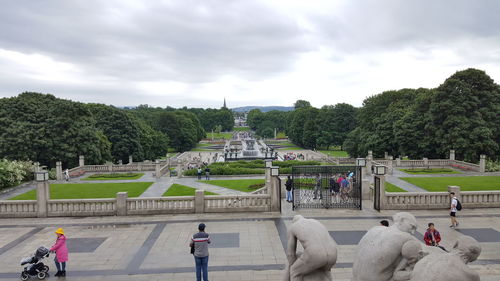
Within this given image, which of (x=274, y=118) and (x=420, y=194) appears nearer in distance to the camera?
(x=420, y=194)

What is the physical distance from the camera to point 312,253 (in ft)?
18.5

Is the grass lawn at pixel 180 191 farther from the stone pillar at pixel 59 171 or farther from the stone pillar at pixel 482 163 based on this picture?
the stone pillar at pixel 482 163

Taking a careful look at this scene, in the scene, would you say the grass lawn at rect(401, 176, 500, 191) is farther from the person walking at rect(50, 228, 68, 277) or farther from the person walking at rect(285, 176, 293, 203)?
the person walking at rect(50, 228, 68, 277)

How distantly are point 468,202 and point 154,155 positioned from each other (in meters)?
57.3

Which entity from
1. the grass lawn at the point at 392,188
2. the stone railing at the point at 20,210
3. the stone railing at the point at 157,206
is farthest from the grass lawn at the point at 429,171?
the stone railing at the point at 20,210

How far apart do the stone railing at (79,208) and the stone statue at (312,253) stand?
1494 cm

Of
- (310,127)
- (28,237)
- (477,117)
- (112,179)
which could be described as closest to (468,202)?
(28,237)

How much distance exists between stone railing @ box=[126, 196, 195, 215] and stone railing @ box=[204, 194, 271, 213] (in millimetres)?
1026

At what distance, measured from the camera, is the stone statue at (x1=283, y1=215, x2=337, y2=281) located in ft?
18.5

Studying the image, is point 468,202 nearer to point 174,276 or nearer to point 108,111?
point 174,276

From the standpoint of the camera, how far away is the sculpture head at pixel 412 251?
4.48 m

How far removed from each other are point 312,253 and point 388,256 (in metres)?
1.35

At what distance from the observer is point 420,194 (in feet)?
62.3

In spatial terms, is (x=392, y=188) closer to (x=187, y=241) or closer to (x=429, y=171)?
(x=429, y=171)
